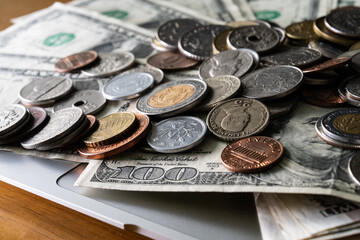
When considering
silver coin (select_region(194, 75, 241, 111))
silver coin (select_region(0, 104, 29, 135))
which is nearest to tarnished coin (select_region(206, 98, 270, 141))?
silver coin (select_region(194, 75, 241, 111))

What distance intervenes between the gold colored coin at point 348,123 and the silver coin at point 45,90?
2.43 ft

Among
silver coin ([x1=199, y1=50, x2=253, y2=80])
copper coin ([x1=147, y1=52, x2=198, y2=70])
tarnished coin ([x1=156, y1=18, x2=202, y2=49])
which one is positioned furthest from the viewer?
tarnished coin ([x1=156, y1=18, x2=202, y2=49])

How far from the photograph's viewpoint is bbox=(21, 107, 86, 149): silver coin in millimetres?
914

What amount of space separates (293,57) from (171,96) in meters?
0.34

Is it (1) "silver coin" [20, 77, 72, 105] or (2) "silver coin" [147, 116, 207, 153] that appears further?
(1) "silver coin" [20, 77, 72, 105]

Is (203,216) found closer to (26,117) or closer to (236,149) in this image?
(236,149)

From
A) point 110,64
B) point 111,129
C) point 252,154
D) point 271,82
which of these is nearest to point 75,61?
point 110,64

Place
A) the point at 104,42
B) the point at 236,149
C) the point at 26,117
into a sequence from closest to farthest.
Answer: the point at 236,149
the point at 26,117
the point at 104,42

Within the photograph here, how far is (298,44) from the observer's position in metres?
1.25

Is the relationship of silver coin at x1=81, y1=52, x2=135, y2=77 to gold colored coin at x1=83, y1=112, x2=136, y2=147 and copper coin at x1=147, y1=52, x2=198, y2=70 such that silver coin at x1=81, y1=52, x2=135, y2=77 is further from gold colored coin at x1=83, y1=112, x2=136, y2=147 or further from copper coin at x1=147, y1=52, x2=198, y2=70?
gold colored coin at x1=83, y1=112, x2=136, y2=147

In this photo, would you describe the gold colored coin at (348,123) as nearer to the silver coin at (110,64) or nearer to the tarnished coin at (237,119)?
the tarnished coin at (237,119)

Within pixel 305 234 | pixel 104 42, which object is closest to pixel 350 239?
pixel 305 234

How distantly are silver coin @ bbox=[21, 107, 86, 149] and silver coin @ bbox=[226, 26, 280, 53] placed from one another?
52 centimetres

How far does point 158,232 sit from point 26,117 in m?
0.50
